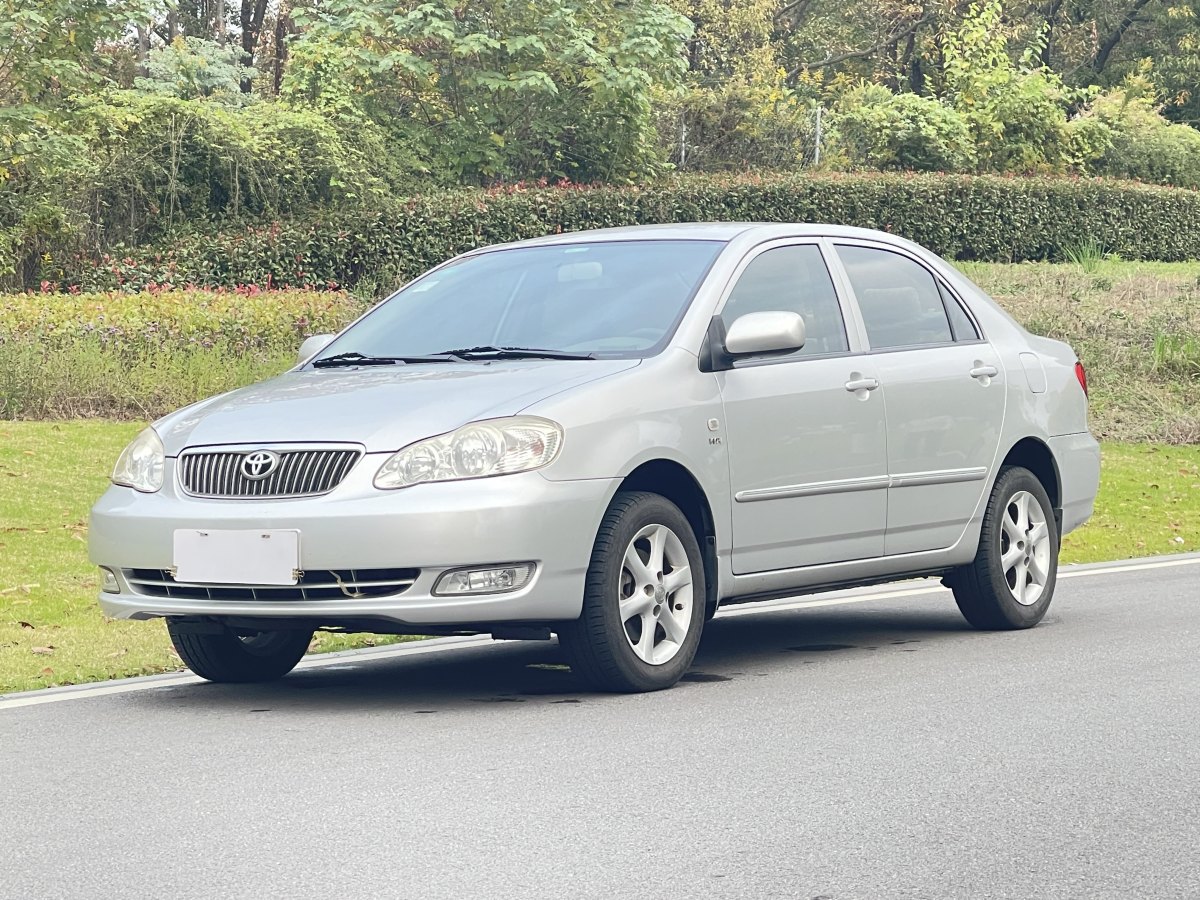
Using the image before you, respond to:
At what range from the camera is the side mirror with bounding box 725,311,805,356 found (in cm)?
759

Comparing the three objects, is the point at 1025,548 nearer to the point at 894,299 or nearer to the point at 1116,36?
the point at 894,299

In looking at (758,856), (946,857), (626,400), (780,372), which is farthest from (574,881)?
(780,372)

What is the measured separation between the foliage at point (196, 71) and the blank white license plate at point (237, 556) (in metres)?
30.1

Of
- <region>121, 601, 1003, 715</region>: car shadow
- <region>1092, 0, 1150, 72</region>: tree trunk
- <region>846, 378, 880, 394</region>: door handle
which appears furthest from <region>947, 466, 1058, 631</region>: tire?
<region>1092, 0, 1150, 72</region>: tree trunk

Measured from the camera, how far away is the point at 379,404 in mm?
7066

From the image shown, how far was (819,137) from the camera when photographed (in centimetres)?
3806

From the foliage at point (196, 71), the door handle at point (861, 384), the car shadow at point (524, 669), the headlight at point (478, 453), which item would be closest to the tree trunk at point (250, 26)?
the foliage at point (196, 71)

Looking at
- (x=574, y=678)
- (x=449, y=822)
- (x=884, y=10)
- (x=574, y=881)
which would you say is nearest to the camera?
(x=574, y=881)

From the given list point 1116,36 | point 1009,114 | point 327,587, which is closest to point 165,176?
point 1009,114

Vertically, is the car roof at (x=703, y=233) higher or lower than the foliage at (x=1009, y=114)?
lower

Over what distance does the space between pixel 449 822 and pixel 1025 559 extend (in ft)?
15.7

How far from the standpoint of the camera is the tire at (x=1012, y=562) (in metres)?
9.09

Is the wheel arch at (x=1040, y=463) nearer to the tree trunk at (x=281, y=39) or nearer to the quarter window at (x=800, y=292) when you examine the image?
the quarter window at (x=800, y=292)

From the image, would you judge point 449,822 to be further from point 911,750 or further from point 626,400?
point 626,400
